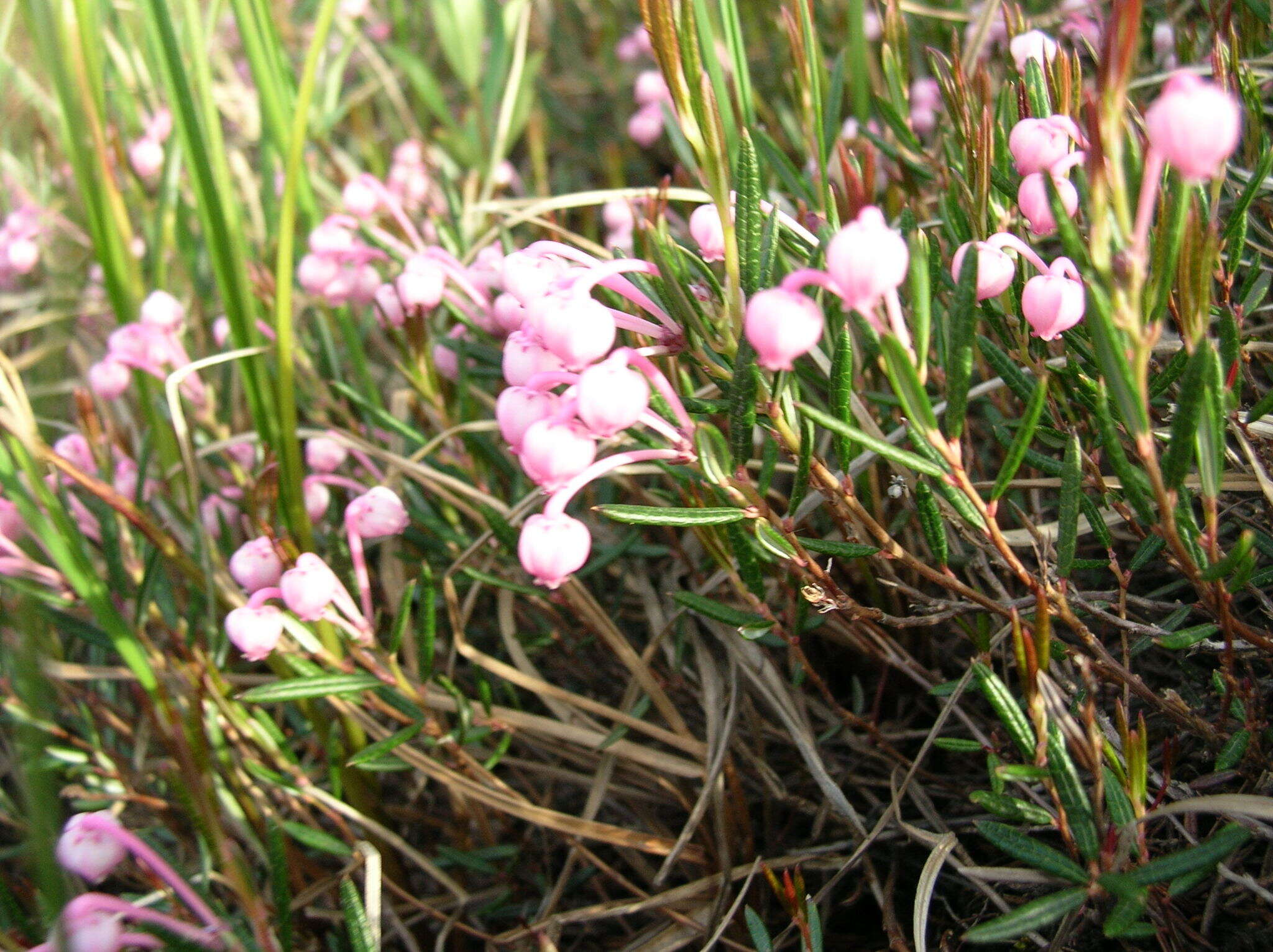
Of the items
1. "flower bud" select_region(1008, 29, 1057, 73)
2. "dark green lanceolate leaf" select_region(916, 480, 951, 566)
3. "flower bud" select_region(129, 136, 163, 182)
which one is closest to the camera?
"dark green lanceolate leaf" select_region(916, 480, 951, 566)

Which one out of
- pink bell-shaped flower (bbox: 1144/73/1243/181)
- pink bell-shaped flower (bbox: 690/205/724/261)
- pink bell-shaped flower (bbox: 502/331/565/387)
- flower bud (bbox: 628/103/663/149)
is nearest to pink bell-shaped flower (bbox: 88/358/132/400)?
pink bell-shaped flower (bbox: 502/331/565/387)

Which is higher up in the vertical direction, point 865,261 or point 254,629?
point 865,261

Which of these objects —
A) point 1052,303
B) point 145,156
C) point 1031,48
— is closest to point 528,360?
point 1052,303

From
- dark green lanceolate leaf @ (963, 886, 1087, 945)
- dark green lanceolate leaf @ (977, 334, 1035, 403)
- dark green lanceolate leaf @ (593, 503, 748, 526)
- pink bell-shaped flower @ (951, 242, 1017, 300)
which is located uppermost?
pink bell-shaped flower @ (951, 242, 1017, 300)

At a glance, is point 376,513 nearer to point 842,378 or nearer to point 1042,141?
point 842,378

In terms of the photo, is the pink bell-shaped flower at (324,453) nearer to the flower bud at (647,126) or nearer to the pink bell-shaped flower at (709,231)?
the pink bell-shaped flower at (709,231)

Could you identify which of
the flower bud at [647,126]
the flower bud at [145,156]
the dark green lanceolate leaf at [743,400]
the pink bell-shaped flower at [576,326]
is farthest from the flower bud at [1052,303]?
the flower bud at [145,156]

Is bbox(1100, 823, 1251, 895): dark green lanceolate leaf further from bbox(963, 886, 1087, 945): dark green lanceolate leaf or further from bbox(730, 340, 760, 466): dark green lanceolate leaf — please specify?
bbox(730, 340, 760, 466): dark green lanceolate leaf

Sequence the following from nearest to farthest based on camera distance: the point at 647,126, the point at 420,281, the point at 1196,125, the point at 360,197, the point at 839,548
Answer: the point at 1196,125 < the point at 839,548 < the point at 420,281 < the point at 360,197 < the point at 647,126
